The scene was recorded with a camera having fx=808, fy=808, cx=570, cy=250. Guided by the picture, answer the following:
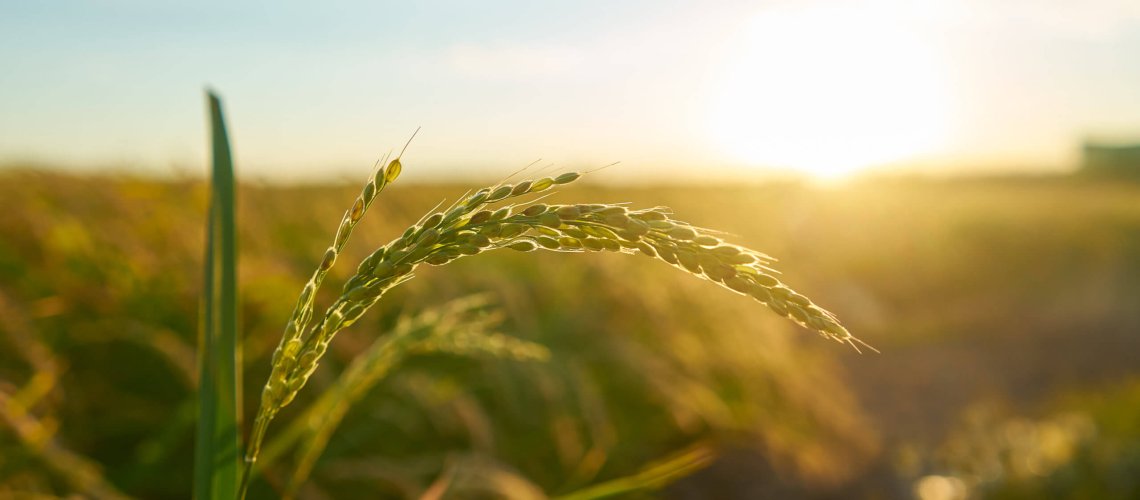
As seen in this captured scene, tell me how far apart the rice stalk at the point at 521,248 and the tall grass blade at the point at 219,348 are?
191 millimetres

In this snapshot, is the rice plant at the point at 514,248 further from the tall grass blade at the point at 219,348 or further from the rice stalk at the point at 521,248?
the tall grass blade at the point at 219,348

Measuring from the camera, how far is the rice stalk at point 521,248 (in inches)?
30.5

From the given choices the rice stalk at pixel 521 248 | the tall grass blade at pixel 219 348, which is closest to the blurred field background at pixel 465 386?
the tall grass blade at pixel 219 348

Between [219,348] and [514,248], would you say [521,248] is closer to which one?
[514,248]

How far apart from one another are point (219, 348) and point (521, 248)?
1.89 feet

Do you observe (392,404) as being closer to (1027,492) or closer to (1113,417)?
(1027,492)

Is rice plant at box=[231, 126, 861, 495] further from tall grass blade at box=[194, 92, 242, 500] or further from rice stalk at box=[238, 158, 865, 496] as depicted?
tall grass blade at box=[194, 92, 242, 500]

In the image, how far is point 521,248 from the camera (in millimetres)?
818

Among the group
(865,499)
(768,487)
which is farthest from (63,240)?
(865,499)

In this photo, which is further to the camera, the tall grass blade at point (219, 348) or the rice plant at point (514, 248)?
the tall grass blade at point (219, 348)

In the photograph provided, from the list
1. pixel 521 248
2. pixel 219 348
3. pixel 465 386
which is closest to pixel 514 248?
A: pixel 521 248

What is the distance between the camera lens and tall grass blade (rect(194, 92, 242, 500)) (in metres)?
1.04

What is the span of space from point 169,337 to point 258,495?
0.79 m

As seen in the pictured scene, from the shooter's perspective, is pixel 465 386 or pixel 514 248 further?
pixel 465 386
